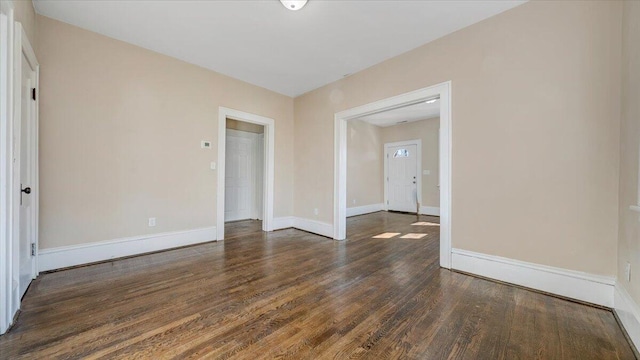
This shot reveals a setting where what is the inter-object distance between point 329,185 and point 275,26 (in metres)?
2.49

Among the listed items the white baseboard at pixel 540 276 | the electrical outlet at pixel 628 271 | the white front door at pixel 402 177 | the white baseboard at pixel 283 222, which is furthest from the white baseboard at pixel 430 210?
the electrical outlet at pixel 628 271

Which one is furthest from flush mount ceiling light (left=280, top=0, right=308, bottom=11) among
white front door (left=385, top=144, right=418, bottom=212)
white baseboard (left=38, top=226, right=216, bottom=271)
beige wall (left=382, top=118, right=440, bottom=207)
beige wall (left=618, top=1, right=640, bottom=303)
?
white front door (left=385, top=144, right=418, bottom=212)

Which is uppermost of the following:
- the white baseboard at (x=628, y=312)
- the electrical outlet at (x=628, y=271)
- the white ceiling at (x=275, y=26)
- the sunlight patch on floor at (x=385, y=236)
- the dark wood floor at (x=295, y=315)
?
the white ceiling at (x=275, y=26)

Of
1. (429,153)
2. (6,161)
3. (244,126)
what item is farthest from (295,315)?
(429,153)

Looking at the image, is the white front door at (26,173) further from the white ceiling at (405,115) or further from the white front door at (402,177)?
the white front door at (402,177)

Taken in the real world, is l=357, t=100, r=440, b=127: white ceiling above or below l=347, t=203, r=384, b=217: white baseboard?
above

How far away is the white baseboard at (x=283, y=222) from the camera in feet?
15.6

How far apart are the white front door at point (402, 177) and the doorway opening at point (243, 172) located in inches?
156

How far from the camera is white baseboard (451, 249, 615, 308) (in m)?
1.97

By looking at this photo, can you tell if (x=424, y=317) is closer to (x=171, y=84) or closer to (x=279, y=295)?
(x=279, y=295)

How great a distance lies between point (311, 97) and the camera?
4656 mm

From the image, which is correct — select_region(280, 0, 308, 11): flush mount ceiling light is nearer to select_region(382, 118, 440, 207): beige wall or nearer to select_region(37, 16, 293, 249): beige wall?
select_region(37, 16, 293, 249): beige wall

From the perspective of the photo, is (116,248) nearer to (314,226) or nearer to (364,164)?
(314,226)

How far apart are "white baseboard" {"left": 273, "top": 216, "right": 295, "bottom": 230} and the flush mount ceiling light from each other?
345cm
